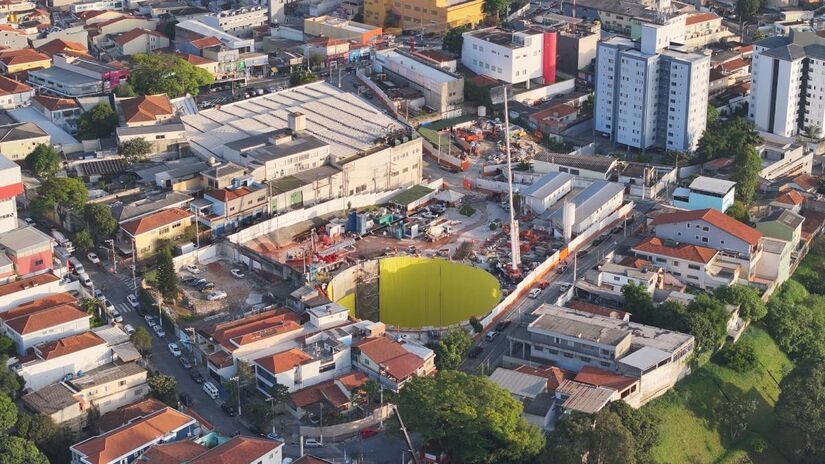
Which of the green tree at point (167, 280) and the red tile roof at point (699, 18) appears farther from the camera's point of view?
the red tile roof at point (699, 18)

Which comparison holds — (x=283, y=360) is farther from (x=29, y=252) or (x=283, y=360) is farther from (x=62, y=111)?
(x=62, y=111)

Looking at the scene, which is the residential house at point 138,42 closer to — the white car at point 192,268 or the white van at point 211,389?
the white car at point 192,268

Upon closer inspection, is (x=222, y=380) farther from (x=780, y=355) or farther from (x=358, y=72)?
(x=358, y=72)

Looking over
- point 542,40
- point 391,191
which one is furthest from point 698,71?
point 391,191

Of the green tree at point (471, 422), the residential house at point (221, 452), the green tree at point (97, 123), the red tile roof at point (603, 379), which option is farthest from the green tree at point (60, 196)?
the red tile roof at point (603, 379)

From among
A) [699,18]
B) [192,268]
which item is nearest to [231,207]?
[192,268]

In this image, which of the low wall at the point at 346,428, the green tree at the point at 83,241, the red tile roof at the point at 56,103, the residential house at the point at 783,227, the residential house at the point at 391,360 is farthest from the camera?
the red tile roof at the point at 56,103
